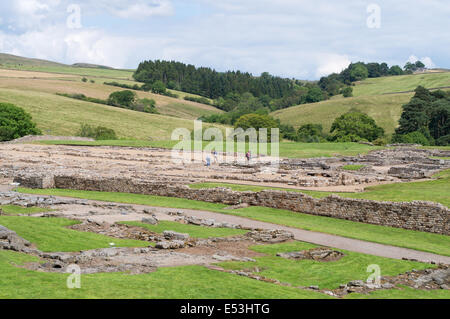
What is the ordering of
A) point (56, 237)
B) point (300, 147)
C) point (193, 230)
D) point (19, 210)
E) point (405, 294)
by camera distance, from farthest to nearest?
point (300, 147) → point (19, 210) → point (193, 230) → point (56, 237) → point (405, 294)

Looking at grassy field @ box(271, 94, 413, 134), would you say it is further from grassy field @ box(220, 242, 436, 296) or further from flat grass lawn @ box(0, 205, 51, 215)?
grassy field @ box(220, 242, 436, 296)

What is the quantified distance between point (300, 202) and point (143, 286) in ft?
55.9

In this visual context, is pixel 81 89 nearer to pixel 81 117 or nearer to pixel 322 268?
pixel 81 117

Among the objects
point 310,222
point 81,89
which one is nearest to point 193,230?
point 310,222

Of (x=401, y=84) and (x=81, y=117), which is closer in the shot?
(x=81, y=117)

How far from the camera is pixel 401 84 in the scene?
155 meters

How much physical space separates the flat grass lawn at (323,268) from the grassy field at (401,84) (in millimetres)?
133157

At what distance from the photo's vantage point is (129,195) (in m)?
33.9

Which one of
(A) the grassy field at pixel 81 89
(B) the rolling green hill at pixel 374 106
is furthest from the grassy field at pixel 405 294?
(A) the grassy field at pixel 81 89

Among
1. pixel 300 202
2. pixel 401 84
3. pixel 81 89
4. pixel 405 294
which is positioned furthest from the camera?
pixel 401 84

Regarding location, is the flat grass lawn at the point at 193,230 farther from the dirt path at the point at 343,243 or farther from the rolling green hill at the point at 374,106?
the rolling green hill at the point at 374,106

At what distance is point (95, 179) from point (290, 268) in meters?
22.2

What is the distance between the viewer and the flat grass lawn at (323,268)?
1491cm
